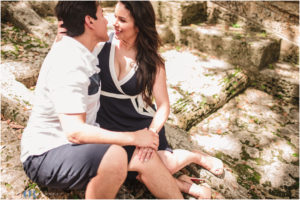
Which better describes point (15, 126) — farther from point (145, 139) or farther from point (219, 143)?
point (219, 143)

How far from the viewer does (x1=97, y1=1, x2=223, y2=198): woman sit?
2.40m

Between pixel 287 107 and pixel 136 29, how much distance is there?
4.41 m

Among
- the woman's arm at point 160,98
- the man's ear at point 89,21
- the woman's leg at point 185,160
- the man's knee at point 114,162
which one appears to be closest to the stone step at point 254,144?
the woman's leg at point 185,160

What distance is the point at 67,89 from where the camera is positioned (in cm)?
176

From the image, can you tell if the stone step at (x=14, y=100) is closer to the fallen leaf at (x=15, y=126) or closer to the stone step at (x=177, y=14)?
the fallen leaf at (x=15, y=126)

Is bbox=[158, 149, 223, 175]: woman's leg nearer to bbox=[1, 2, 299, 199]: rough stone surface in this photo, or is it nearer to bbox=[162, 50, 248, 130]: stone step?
bbox=[1, 2, 299, 199]: rough stone surface

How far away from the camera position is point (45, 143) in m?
2.00

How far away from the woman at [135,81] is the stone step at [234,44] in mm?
3794

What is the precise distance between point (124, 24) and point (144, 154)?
124 cm

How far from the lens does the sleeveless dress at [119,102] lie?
2.46 metres

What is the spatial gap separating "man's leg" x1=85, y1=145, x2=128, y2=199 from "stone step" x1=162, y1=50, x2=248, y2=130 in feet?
7.69

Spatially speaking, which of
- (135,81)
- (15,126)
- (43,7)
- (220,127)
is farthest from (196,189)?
(43,7)

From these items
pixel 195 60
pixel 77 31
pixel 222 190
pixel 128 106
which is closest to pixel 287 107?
pixel 195 60

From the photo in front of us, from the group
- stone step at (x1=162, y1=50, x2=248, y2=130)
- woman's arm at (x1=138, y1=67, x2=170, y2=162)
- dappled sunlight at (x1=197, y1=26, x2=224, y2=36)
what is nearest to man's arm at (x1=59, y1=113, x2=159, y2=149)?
woman's arm at (x1=138, y1=67, x2=170, y2=162)
